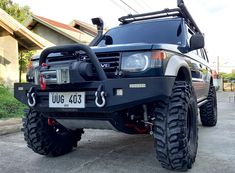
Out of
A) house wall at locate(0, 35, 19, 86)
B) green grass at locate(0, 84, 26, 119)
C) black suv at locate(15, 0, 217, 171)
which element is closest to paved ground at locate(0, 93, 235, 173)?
black suv at locate(15, 0, 217, 171)

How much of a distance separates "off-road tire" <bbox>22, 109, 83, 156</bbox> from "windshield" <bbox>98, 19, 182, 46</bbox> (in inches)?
65.8

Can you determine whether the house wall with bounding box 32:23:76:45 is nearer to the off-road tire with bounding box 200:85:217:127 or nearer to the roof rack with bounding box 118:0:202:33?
the off-road tire with bounding box 200:85:217:127

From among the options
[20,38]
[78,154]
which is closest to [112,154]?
[78,154]

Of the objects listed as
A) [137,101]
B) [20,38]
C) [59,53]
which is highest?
[20,38]

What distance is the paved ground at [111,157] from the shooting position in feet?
12.6

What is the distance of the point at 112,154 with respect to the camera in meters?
4.54

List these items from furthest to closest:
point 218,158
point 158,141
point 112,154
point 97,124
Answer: point 112,154 → point 218,158 → point 97,124 → point 158,141

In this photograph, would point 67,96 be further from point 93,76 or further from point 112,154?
point 112,154

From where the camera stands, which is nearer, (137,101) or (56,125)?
(137,101)

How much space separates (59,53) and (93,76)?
603mm

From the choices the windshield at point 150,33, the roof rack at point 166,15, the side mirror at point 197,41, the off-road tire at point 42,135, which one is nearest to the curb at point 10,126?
the off-road tire at point 42,135

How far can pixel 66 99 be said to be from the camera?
11.8 feet

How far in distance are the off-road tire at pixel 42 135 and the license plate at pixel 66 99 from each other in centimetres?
66

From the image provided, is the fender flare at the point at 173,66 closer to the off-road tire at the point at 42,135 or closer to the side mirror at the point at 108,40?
the side mirror at the point at 108,40
